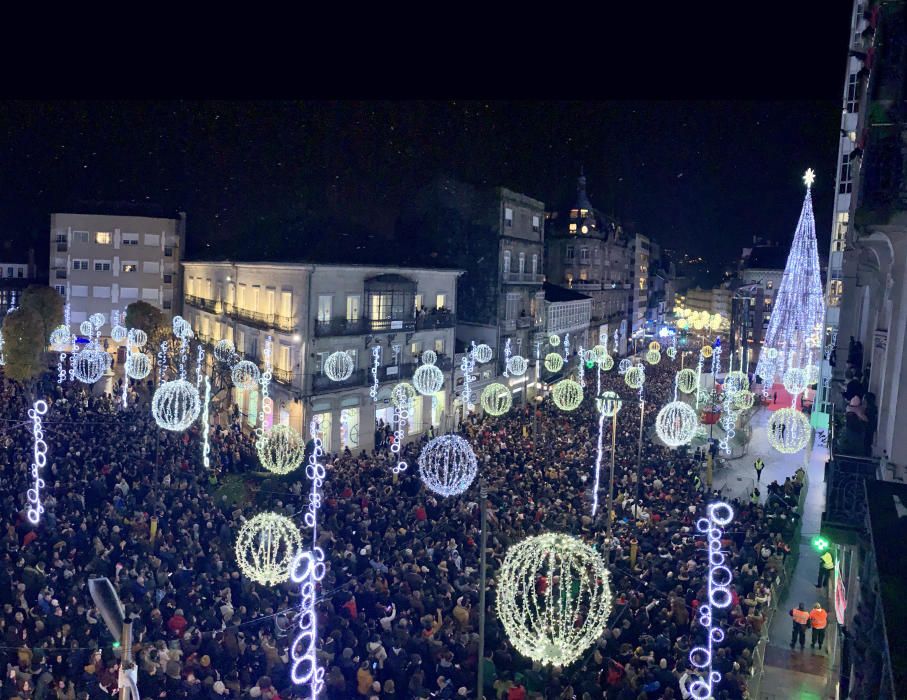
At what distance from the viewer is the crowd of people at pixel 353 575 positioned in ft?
37.3

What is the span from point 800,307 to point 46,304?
4358 cm

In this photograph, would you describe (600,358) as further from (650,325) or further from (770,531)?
(650,325)

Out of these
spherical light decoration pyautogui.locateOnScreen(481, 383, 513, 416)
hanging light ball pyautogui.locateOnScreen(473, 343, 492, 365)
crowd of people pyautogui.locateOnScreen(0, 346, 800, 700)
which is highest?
hanging light ball pyautogui.locateOnScreen(473, 343, 492, 365)

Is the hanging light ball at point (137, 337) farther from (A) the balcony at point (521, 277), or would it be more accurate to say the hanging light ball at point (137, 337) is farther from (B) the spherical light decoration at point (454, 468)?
(B) the spherical light decoration at point (454, 468)

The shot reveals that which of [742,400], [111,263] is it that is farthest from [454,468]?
[111,263]

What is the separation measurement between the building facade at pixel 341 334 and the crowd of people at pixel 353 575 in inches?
286

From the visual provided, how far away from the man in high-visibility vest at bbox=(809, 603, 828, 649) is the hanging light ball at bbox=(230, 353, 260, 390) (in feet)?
65.7

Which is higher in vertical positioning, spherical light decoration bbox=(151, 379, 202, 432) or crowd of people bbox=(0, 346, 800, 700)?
spherical light decoration bbox=(151, 379, 202, 432)

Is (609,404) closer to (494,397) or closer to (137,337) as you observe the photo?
(494,397)

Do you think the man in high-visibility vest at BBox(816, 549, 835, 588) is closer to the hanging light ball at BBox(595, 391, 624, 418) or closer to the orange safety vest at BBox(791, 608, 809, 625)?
the orange safety vest at BBox(791, 608, 809, 625)

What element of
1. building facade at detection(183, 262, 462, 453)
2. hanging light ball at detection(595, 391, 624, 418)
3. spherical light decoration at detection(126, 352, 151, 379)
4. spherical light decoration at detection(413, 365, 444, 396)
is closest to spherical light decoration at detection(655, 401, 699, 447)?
hanging light ball at detection(595, 391, 624, 418)

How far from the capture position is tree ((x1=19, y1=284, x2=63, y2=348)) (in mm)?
38250

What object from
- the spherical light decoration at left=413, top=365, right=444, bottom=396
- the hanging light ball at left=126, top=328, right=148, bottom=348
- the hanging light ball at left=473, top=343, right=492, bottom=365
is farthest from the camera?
the hanging light ball at left=473, top=343, right=492, bottom=365

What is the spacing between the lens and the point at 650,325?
340 ft
